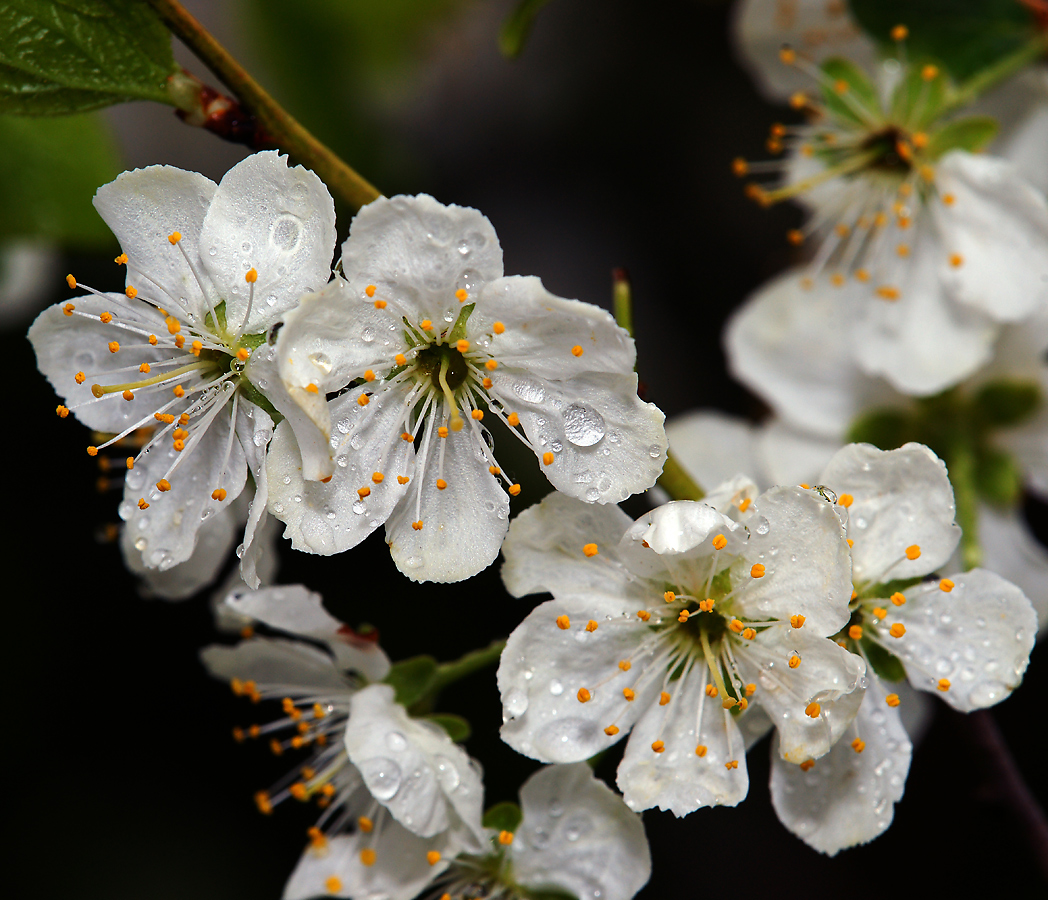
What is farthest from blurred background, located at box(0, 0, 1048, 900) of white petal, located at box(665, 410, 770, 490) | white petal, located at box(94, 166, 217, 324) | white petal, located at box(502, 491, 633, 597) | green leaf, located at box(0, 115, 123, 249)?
white petal, located at box(502, 491, 633, 597)

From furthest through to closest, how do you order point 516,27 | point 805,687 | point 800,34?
point 800,34
point 516,27
point 805,687

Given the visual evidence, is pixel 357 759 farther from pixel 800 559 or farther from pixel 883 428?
pixel 883 428

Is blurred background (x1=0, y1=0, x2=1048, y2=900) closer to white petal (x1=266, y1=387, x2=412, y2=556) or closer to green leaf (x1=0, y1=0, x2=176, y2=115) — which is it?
green leaf (x1=0, y1=0, x2=176, y2=115)

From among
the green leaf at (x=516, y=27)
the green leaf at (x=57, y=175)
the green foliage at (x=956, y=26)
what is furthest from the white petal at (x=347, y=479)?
the green foliage at (x=956, y=26)

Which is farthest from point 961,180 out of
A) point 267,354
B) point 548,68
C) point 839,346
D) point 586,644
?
point 548,68

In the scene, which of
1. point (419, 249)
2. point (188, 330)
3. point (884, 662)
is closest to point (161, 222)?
point (188, 330)
